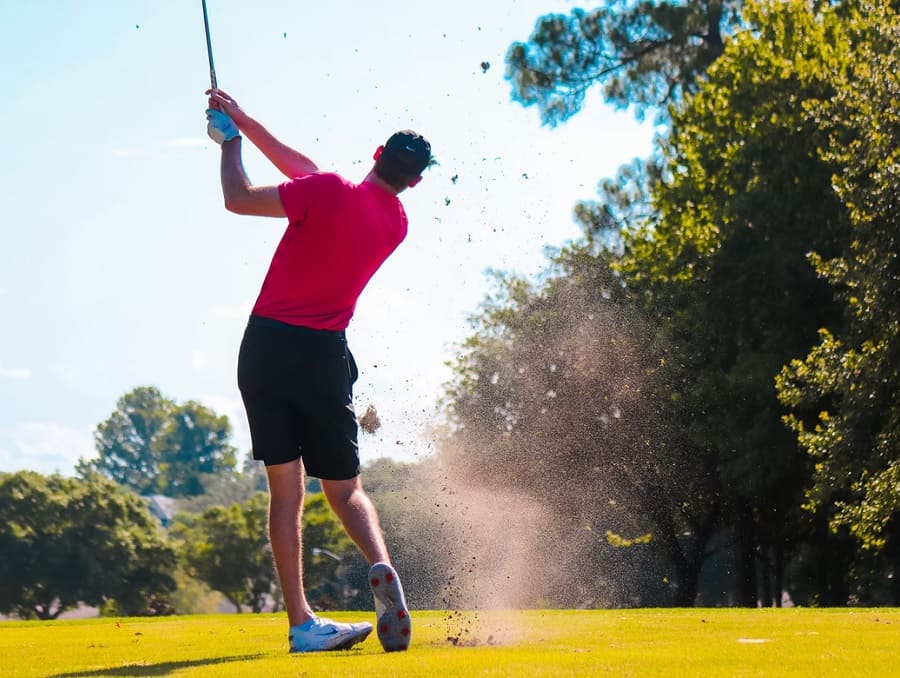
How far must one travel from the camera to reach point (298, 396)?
19.7 ft

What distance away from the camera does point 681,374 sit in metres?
30.7

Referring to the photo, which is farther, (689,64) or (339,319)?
(689,64)

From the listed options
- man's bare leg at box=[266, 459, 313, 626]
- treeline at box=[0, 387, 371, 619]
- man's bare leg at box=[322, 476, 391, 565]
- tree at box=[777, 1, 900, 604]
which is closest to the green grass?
man's bare leg at box=[266, 459, 313, 626]

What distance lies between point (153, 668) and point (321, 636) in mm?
777

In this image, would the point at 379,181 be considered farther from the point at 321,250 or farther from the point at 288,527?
the point at 288,527

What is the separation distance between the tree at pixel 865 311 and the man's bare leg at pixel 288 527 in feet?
57.4

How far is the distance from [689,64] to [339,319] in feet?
99.0

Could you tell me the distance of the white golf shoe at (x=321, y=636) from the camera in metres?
Answer: 5.99

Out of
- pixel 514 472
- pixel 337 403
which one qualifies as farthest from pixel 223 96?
pixel 514 472

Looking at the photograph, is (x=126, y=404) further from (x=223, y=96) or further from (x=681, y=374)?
(x=223, y=96)

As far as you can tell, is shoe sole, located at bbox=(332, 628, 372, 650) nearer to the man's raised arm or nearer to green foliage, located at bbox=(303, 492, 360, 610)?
the man's raised arm

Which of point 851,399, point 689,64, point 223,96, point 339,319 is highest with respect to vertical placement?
point 689,64

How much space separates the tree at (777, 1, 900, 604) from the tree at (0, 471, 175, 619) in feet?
182

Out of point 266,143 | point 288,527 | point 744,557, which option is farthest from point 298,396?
point 744,557
